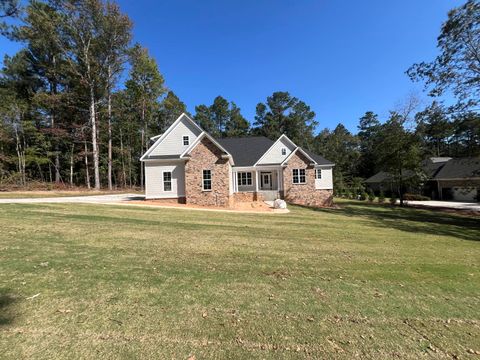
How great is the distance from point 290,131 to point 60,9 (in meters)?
43.8

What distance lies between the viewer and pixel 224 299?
163 inches

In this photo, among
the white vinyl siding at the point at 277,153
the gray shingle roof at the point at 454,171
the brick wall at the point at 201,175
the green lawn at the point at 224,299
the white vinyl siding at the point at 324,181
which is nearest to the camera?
the green lawn at the point at 224,299

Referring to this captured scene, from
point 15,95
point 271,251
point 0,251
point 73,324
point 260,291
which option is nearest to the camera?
point 73,324

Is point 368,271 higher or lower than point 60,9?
lower

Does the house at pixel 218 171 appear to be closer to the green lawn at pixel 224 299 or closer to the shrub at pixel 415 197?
the green lawn at pixel 224 299

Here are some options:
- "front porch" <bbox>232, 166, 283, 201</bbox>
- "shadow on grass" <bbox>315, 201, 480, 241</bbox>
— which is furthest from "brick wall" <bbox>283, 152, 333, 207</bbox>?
"shadow on grass" <bbox>315, 201, 480, 241</bbox>

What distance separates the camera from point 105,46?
27.6m

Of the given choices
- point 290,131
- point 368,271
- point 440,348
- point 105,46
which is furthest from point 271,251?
point 290,131

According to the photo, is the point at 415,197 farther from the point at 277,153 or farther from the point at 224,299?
the point at 224,299

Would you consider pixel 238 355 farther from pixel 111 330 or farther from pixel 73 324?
pixel 73 324

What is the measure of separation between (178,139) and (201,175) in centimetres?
387

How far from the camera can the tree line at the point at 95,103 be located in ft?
56.8

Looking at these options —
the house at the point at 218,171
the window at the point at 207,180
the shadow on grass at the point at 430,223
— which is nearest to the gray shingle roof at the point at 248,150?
the house at the point at 218,171

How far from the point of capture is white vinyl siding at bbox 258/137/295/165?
24766 millimetres
